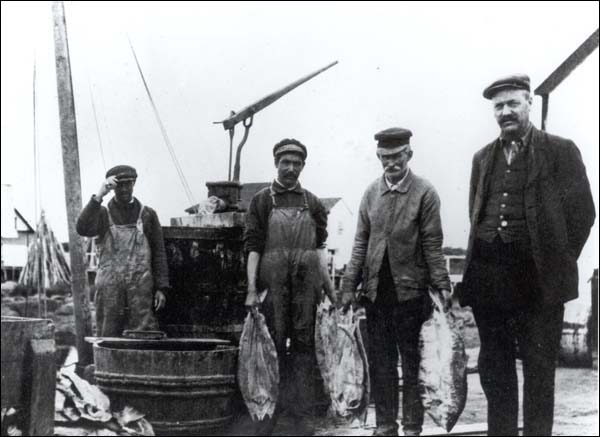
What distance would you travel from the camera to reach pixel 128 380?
477 cm

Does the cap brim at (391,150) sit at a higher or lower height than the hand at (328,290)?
higher

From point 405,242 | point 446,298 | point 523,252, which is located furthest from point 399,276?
point 523,252

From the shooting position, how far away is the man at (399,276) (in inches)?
173

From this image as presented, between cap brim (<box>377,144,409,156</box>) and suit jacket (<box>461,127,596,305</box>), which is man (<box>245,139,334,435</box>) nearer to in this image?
cap brim (<box>377,144,409,156</box>)

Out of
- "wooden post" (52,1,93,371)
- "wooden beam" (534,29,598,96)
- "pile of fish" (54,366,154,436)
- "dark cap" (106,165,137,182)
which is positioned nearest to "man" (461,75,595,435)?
"pile of fish" (54,366,154,436)

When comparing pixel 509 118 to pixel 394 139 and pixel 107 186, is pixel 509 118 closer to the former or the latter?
pixel 394 139

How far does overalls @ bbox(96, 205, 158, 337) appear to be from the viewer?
5.53 meters

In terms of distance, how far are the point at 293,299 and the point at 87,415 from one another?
→ 153 centimetres

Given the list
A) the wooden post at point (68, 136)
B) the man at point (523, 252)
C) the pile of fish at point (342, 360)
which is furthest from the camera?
the wooden post at point (68, 136)

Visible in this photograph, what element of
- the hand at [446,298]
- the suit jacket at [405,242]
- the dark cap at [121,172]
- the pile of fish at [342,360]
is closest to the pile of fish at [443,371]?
the hand at [446,298]

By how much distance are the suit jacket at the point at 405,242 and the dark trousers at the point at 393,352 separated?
0.09 meters

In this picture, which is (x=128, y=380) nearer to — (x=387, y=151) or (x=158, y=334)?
(x=158, y=334)

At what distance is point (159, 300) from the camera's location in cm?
551

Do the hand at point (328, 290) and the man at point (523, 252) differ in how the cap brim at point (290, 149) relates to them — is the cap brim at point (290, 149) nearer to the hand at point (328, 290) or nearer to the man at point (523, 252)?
the hand at point (328, 290)
